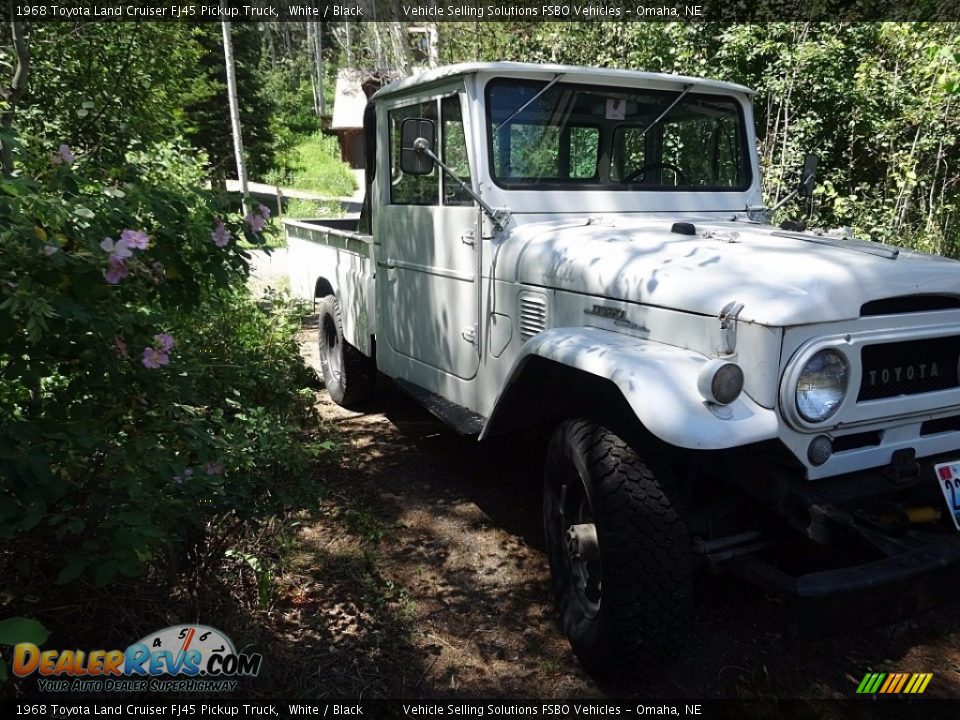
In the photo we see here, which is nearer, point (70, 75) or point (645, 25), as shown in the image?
point (70, 75)

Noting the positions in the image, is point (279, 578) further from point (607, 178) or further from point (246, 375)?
point (607, 178)

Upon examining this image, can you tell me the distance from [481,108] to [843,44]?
683cm

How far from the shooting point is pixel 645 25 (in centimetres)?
917

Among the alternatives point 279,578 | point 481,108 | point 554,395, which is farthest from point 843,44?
point 279,578

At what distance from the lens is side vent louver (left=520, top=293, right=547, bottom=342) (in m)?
3.08

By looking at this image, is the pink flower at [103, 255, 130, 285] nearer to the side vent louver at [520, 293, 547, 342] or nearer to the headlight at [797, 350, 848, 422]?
the side vent louver at [520, 293, 547, 342]

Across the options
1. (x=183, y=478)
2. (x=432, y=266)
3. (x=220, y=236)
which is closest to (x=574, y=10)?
(x=432, y=266)

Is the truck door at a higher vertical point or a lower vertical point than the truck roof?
lower

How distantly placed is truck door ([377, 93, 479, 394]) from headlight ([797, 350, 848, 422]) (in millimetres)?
1687

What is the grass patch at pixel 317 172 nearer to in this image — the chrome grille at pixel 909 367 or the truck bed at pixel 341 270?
the truck bed at pixel 341 270

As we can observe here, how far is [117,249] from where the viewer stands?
1965mm

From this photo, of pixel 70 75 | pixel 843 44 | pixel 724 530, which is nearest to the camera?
pixel 724 530

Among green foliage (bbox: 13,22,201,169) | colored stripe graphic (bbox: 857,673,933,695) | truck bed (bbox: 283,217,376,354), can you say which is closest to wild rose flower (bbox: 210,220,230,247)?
green foliage (bbox: 13,22,201,169)

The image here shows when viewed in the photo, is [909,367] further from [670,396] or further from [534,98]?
[534,98]
